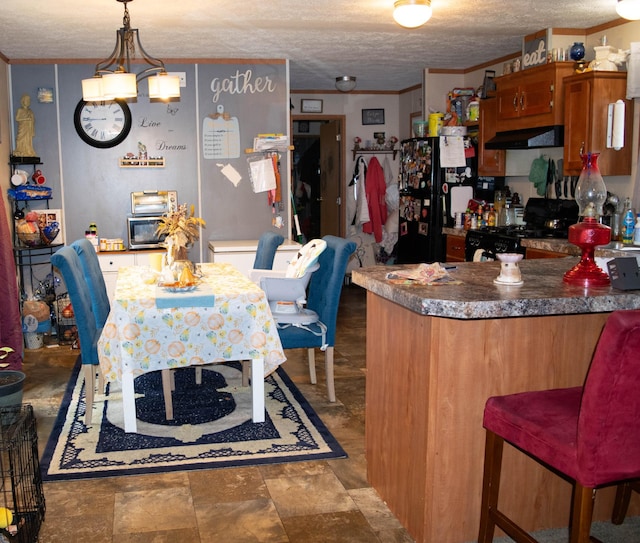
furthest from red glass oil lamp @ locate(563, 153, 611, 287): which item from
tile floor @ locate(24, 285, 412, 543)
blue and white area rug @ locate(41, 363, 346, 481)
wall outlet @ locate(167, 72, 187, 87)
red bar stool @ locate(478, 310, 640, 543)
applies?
wall outlet @ locate(167, 72, 187, 87)

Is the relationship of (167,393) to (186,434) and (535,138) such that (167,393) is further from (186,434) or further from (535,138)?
(535,138)

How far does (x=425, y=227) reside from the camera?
273 inches

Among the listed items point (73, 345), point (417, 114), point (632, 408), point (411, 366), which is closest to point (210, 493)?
point (411, 366)

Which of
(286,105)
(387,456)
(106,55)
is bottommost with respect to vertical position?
(387,456)

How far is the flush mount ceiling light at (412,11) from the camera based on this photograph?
13.7 ft

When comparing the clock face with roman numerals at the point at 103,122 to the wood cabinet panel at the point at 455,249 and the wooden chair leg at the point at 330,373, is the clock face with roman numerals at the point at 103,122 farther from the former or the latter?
the wooden chair leg at the point at 330,373

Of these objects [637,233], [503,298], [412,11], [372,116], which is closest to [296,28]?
[412,11]

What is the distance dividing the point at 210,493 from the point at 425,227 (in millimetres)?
4423

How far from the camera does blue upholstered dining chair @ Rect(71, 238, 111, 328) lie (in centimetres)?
408

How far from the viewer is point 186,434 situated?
3682 millimetres

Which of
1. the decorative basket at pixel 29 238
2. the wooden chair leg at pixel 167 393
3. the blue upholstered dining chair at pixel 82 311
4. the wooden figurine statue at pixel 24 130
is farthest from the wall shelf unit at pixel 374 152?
the wooden chair leg at pixel 167 393

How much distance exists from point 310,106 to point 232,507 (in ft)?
21.2

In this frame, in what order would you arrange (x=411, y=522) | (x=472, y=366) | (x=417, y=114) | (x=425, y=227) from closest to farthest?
1. (x=472, y=366)
2. (x=411, y=522)
3. (x=425, y=227)
4. (x=417, y=114)

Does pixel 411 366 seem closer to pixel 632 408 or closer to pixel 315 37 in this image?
pixel 632 408
